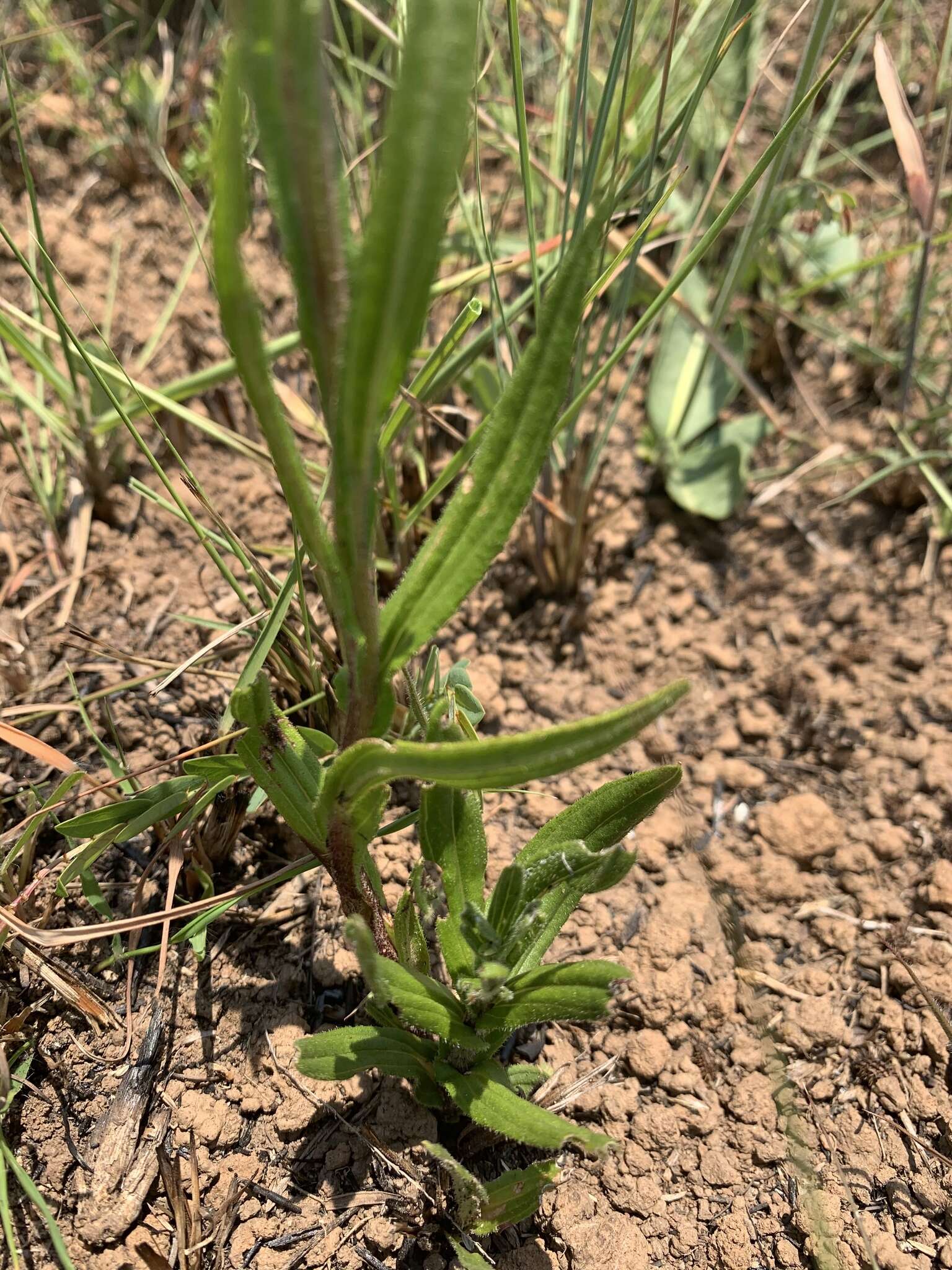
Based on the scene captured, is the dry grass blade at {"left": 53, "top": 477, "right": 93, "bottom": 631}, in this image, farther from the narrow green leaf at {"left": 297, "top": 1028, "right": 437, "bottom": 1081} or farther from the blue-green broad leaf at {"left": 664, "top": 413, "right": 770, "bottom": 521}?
the blue-green broad leaf at {"left": 664, "top": 413, "right": 770, "bottom": 521}

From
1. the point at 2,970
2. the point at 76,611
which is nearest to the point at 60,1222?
the point at 2,970

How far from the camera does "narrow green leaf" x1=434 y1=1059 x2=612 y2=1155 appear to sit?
2.98 feet

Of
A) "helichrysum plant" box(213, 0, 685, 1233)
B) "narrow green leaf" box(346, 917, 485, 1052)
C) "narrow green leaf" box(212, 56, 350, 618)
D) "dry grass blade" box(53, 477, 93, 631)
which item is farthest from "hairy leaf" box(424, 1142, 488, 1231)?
"dry grass blade" box(53, 477, 93, 631)

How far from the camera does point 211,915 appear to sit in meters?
1.16

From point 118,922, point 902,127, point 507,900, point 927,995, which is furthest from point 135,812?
point 902,127

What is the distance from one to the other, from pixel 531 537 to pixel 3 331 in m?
0.95

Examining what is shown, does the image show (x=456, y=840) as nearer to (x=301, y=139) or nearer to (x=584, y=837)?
(x=584, y=837)

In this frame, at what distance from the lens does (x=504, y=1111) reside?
3.25 feet

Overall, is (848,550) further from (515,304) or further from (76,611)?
(76,611)

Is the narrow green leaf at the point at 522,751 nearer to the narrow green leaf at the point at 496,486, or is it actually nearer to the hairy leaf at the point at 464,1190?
the narrow green leaf at the point at 496,486

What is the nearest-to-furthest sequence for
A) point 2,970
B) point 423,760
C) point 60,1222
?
point 423,760, point 60,1222, point 2,970

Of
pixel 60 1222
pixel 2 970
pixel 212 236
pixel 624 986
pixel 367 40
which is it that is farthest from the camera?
pixel 367 40

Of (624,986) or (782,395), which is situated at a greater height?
(782,395)

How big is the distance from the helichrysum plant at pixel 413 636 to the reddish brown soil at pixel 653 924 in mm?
173
